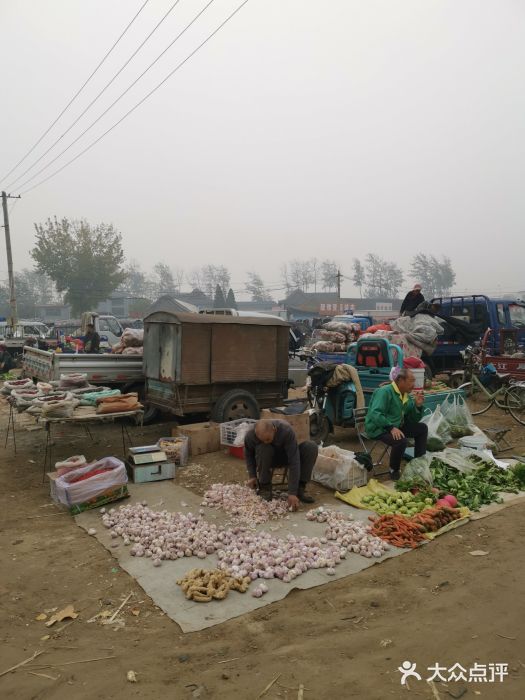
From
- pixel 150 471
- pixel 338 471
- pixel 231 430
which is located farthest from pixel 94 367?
pixel 338 471

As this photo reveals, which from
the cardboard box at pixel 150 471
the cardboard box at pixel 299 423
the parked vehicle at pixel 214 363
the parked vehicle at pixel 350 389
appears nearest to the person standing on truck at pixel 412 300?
the parked vehicle at pixel 350 389

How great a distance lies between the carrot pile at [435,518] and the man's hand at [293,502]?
3.85 ft

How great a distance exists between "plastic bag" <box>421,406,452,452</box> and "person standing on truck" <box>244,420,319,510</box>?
2.39 m

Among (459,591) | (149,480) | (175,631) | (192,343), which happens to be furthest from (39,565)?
(192,343)

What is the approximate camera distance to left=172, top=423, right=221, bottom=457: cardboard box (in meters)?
7.55

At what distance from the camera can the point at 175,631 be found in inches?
132

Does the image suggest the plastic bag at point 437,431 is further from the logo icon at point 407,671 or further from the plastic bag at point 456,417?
the logo icon at point 407,671

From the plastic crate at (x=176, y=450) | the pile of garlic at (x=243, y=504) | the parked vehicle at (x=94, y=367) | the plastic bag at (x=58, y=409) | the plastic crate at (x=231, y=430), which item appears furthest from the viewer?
the parked vehicle at (x=94, y=367)

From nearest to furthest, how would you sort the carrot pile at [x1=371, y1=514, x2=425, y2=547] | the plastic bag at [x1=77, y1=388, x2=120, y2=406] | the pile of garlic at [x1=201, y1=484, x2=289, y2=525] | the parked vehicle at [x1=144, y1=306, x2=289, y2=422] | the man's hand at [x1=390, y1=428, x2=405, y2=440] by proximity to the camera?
the carrot pile at [x1=371, y1=514, x2=425, y2=547] → the pile of garlic at [x1=201, y1=484, x2=289, y2=525] → the man's hand at [x1=390, y1=428, x2=405, y2=440] → the plastic bag at [x1=77, y1=388, x2=120, y2=406] → the parked vehicle at [x1=144, y1=306, x2=289, y2=422]

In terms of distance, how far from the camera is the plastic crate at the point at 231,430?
7.43 metres

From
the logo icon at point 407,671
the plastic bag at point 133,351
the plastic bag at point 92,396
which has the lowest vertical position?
the logo icon at point 407,671

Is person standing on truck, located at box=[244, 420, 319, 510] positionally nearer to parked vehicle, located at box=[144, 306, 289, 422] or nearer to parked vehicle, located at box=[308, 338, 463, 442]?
parked vehicle, located at box=[308, 338, 463, 442]

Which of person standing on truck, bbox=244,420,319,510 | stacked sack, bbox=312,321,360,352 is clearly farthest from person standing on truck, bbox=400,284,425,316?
person standing on truck, bbox=244,420,319,510

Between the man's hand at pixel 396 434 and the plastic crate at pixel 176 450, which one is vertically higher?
the man's hand at pixel 396 434
